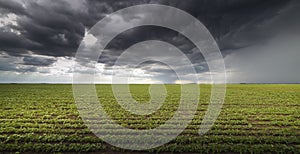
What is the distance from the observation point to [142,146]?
714 centimetres

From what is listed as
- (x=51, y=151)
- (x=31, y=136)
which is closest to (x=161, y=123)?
(x=51, y=151)

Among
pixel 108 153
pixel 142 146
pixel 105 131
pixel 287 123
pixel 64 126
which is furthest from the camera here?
pixel 287 123

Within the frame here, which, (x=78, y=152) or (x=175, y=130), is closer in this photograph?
(x=78, y=152)

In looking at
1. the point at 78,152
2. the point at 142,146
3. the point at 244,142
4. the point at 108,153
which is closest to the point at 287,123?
the point at 244,142

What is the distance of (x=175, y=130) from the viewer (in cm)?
930

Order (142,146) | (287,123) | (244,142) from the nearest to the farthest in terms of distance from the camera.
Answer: (142,146) → (244,142) → (287,123)

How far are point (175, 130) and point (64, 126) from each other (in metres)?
6.86

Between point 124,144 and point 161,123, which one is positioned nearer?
point 124,144

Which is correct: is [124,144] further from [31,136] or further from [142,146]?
[31,136]

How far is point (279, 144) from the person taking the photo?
7.46 m

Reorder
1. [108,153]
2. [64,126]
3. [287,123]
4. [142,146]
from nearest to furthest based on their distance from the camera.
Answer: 1. [108,153]
2. [142,146]
3. [64,126]
4. [287,123]

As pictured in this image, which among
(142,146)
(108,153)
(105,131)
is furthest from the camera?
(105,131)

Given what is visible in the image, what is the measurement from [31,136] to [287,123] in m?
15.3

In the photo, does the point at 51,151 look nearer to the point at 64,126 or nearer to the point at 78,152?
the point at 78,152
